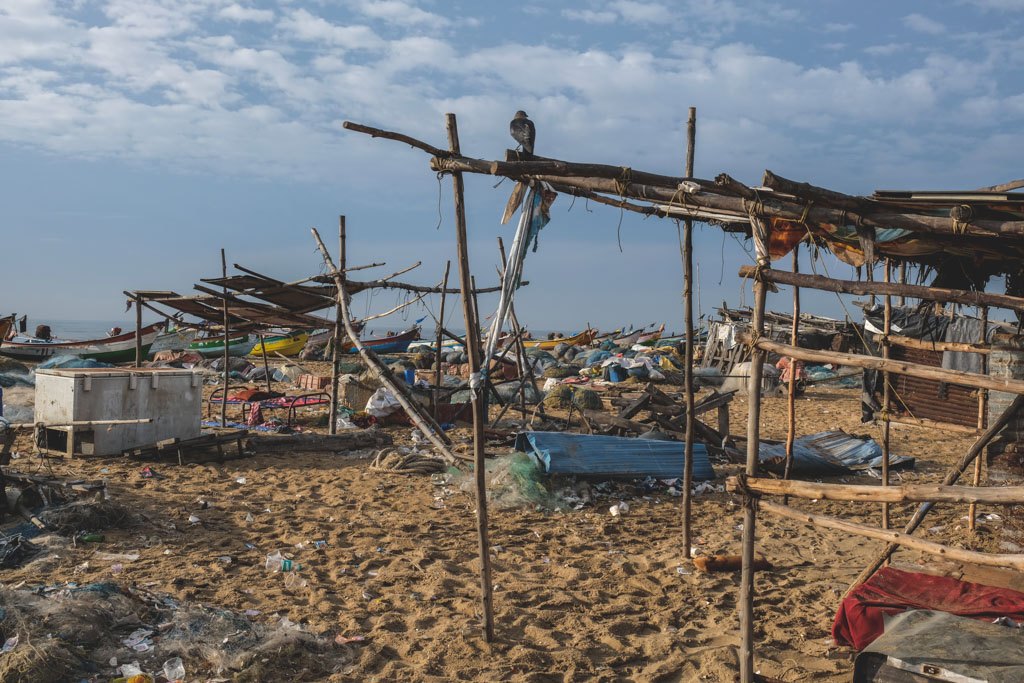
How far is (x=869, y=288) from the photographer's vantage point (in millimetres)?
4000

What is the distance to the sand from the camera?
453 cm

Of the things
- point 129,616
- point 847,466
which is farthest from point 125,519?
point 847,466

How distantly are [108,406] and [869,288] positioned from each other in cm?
894

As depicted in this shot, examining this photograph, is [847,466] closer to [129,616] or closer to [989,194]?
[989,194]

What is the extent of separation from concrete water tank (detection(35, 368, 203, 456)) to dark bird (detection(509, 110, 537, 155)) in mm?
6490

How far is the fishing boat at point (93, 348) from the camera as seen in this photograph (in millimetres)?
24734

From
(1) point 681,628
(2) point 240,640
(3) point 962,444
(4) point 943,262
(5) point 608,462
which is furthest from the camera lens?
(3) point 962,444

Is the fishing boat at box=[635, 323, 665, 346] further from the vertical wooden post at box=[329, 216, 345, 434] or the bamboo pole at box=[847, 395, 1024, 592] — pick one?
the bamboo pole at box=[847, 395, 1024, 592]

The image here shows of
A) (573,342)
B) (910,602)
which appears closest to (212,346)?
(573,342)

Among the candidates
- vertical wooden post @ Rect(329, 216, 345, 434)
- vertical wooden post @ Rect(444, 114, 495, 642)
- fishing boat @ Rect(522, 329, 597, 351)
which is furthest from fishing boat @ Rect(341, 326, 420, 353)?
vertical wooden post @ Rect(444, 114, 495, 642)

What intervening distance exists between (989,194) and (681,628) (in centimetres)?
319

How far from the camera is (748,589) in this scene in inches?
152

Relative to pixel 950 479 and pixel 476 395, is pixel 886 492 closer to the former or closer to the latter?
pixel 950 479

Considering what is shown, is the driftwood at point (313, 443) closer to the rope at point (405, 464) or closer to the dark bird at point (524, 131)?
the rope at point (405, 464)
